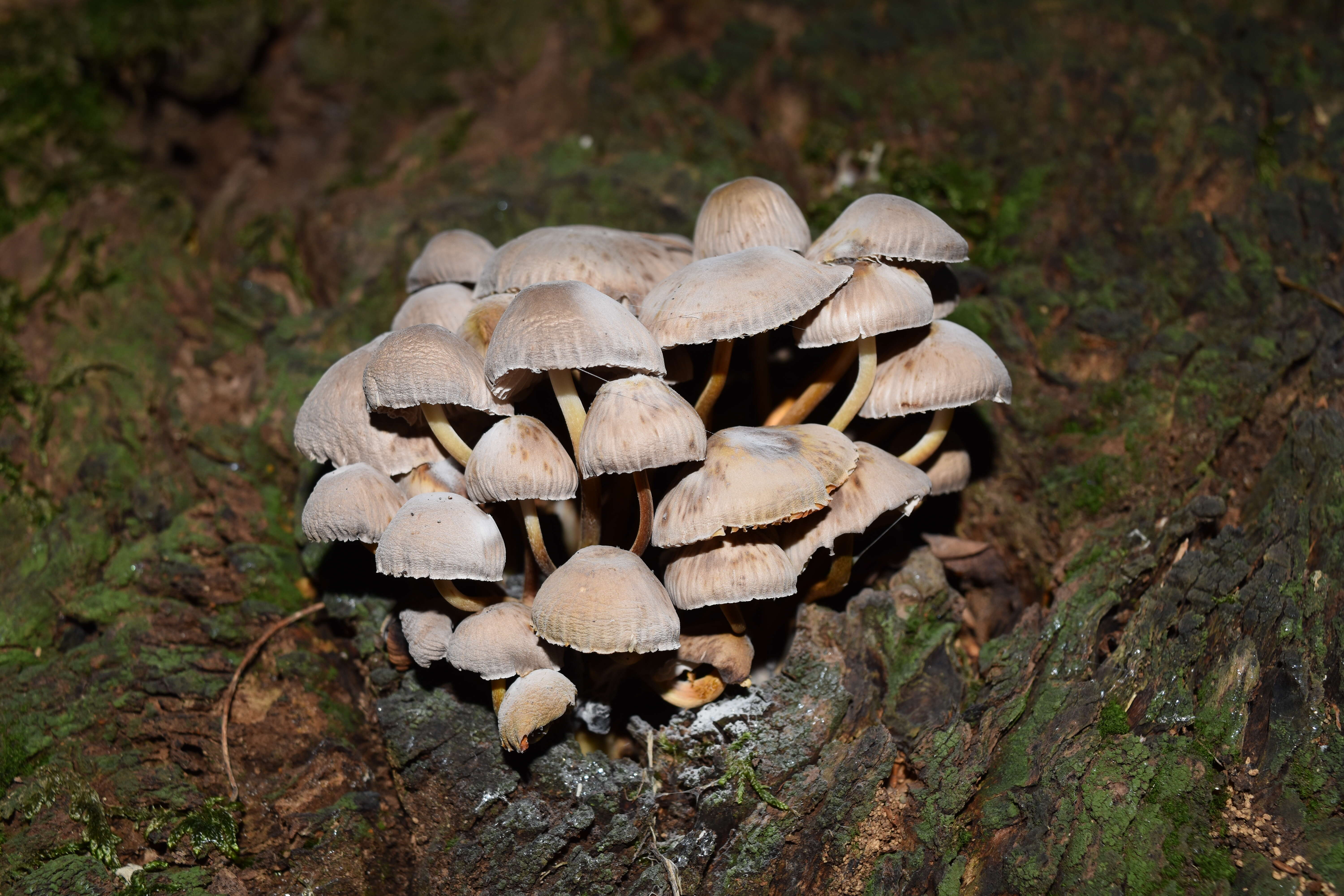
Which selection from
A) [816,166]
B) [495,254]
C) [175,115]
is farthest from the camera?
[175,115]

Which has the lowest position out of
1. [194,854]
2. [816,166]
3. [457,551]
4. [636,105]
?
[194,854]

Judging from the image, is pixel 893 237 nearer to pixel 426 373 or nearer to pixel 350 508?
pixel 426 373

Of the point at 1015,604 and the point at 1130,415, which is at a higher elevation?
the point at 1130,415

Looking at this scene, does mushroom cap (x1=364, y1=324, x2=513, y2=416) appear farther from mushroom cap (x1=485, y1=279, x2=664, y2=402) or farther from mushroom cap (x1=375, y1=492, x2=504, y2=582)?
mushroom cap (x1=375, y1=492, x2=504, y2=582)

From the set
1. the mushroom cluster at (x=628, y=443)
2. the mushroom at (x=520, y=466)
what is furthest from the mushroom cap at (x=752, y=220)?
the mushroom at (x=520, y=466)

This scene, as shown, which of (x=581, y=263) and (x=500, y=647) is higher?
(x=581, y=263)

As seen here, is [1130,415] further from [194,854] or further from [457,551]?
[194,854]

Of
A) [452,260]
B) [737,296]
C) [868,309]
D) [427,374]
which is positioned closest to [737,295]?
[737,296]

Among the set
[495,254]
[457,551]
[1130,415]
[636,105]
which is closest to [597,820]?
[457,551]
